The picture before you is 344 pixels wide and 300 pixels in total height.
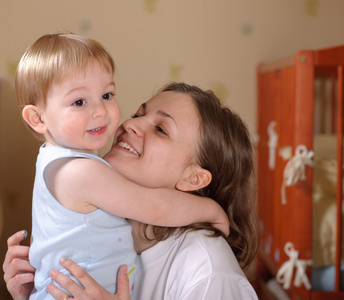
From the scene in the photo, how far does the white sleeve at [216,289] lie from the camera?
968 millimetres

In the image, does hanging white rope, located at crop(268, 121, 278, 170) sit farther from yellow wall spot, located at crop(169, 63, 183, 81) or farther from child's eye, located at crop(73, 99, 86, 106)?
child's eye, located at crop(73, 99, 86, 106)

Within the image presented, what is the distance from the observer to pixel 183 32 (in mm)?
2529

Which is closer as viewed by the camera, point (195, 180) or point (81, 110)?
A: point (81, 110)

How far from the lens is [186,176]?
3.63 ft

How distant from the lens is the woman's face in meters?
1.04

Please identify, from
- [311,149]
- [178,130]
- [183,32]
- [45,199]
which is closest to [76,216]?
[45,199]

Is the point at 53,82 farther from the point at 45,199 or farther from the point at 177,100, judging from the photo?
the point at 177,100

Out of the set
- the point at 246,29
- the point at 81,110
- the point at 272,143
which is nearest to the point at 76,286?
the point at 81,110

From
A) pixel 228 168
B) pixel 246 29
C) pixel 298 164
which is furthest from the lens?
pixel 246 29

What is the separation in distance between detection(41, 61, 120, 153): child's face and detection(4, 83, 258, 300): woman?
0.12 metres

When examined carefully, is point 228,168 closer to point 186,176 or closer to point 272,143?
point 186,176

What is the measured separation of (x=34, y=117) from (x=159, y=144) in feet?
0.90

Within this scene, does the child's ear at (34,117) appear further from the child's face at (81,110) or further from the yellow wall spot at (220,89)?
the yellow wall spot at (220,89)

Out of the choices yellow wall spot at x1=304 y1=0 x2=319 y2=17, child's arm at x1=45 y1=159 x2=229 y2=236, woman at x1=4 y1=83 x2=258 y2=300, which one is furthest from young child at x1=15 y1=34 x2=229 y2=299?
yellow wall spot at x1=304 y1=0 x2=319 y2=17
